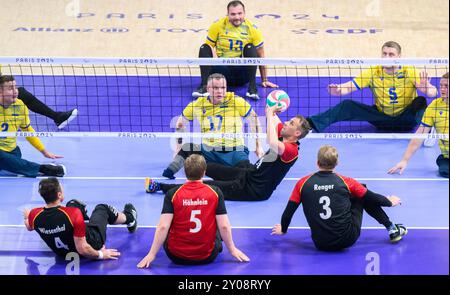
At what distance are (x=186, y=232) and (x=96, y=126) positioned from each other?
4.57 metres

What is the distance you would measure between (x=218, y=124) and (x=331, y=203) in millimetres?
2756

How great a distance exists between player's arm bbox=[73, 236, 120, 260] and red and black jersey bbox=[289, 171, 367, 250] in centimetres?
191

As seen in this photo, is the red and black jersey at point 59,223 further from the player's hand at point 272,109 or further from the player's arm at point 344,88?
the player's arm at point 344,88

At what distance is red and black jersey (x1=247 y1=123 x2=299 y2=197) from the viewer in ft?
30.2

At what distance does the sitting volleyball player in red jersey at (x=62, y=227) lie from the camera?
762 cm

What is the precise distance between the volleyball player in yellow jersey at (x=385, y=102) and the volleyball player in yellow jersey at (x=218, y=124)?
1.56m

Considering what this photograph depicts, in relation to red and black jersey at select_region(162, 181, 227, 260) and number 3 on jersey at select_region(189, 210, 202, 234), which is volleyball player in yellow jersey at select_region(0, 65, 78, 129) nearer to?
red and black jersey at select_region(162, 181, 227, 260)

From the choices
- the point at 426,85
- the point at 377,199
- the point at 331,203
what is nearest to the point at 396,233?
the point at 377,199

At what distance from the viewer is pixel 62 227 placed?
7645 millimetres

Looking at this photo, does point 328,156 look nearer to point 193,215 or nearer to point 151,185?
point 193,215

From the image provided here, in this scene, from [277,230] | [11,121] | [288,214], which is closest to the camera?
[288,214]

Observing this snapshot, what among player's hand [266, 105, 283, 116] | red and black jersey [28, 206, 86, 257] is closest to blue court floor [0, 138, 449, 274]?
red and black jersey [28, 206, 86, 257]

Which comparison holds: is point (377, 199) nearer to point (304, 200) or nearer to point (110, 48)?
point (304, 200)
